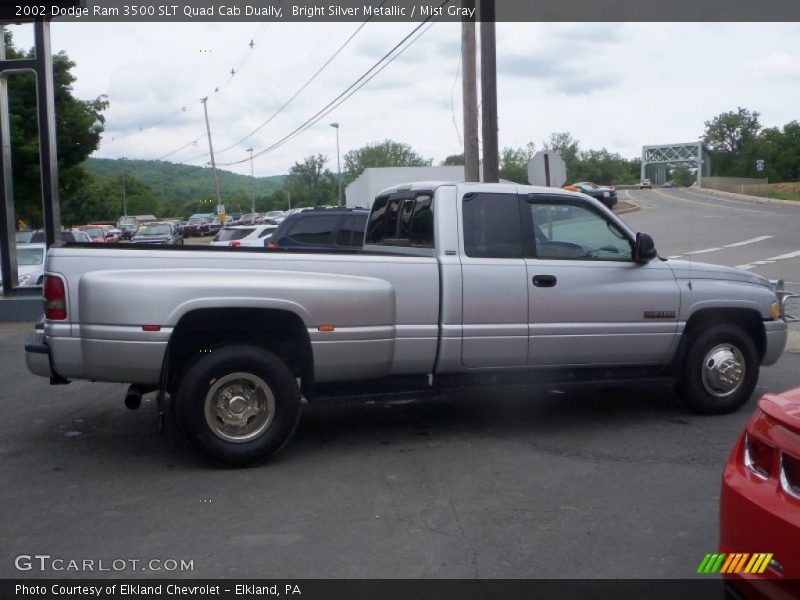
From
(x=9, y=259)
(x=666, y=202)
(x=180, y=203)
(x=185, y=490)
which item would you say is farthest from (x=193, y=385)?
(x=180, y=203)

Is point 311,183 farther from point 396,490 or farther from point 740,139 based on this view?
point 740,139

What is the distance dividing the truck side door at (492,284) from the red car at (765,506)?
3.21m

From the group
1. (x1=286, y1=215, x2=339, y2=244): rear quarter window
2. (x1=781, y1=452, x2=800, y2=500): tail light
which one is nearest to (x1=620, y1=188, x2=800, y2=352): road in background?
(x1=286, y1=215, x2=339, y2=244): rear quarter window

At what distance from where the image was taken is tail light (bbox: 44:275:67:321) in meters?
6.01

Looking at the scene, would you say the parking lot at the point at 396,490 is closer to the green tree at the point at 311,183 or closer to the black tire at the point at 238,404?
the black tire at the point at 238,404

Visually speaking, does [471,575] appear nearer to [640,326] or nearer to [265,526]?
[265,526]

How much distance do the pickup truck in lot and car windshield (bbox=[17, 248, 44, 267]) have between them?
44.7ft

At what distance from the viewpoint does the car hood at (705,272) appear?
7.52 metres

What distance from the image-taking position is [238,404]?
6.27m

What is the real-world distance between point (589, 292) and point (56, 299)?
409 cm

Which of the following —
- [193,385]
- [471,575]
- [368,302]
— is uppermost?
[368,302]

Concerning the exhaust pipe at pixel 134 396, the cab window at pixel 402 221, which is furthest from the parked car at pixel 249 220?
the exhaust pipe at pixel 134 396

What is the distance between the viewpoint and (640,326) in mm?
7336

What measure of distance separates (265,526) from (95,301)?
2.02 m
